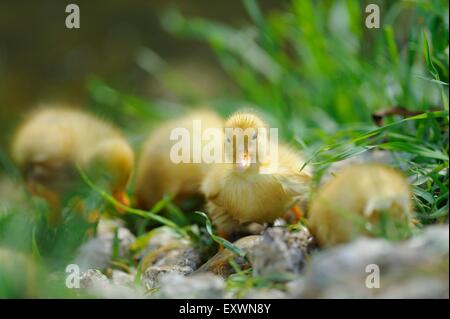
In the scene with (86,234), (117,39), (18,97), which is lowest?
(86,234)

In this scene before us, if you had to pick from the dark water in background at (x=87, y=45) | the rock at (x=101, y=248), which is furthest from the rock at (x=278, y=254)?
the dark water in background at (x=87, y=45)

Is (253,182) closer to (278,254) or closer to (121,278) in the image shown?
(278,254)

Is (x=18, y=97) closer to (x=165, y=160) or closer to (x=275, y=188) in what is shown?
(x=165, y=160)

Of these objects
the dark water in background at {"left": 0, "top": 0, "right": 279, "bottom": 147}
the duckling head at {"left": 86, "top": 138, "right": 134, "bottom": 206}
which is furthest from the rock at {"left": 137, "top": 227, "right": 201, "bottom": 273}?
the dark water in background at {"left": 0, "top": 0, "right": 279, "bottom": 147}

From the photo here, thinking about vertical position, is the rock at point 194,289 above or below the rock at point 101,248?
below

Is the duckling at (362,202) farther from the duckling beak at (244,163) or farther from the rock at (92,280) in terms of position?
the rock at (92,280)

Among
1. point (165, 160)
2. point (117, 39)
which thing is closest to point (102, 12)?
point (117, 39)
